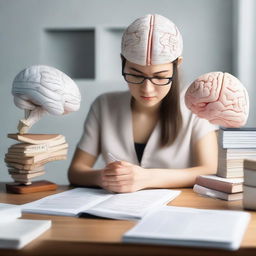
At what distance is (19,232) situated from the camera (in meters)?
1.25

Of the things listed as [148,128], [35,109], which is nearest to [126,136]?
[148,128]

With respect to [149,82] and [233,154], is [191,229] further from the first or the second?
[149,82]

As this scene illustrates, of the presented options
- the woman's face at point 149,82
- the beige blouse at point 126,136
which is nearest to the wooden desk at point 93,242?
the woman's face at point 149,82

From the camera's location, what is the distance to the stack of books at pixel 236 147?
73.8 inches

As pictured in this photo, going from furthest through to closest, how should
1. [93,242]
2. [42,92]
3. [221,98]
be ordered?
[42,92], [221,98], [93,242]

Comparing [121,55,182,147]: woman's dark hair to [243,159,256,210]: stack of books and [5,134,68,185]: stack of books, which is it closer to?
[5,134,68,185]: stack of books

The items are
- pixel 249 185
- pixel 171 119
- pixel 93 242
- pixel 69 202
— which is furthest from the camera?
pixel 171 119

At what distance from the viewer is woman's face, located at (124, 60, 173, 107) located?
211 centimetres

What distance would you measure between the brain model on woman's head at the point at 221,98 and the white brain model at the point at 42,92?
53 centimetres

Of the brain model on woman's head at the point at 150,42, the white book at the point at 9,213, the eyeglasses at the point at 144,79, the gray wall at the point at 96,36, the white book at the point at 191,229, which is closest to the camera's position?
the white book at the point at 191,229

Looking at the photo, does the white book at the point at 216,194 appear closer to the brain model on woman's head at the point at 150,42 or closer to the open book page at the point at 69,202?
the open book page at the point at 69,202

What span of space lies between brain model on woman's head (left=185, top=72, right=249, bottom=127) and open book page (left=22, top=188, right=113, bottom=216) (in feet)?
1.70

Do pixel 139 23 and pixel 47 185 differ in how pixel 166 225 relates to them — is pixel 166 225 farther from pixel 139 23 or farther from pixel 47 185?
pixel 139 23

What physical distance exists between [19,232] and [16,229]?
4cm
